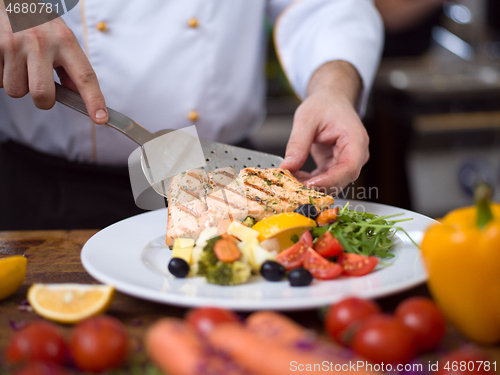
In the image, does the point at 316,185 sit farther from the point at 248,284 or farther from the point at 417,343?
the point at 417,343

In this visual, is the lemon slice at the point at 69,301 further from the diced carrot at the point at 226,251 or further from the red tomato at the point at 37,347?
the diced carrot at the point at 226,251

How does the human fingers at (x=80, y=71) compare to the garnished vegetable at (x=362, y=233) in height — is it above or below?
above

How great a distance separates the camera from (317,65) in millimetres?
2785

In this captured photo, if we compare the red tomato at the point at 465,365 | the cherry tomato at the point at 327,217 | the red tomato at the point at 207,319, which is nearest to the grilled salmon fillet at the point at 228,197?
the cherry tomato at the point at 327,217

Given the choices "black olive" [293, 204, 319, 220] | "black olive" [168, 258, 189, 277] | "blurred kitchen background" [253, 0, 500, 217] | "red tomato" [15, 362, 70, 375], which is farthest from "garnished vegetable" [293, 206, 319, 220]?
"blurred kitchen background" [253, 0, 500, 217]

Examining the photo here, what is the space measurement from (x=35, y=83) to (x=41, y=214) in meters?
1.25

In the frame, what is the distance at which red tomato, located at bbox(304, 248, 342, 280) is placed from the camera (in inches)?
57.5

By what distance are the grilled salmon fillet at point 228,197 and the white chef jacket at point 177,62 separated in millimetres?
663

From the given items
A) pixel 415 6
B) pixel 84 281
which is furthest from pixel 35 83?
pixel 415 6

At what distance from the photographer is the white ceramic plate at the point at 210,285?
119 cm

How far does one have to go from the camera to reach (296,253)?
1.58 metres

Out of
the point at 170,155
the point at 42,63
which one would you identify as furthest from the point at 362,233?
the point at 42,63

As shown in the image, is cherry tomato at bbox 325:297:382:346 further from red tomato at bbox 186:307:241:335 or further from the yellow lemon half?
the yellow lemon half

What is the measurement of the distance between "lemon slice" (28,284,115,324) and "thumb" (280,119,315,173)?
1134mm
